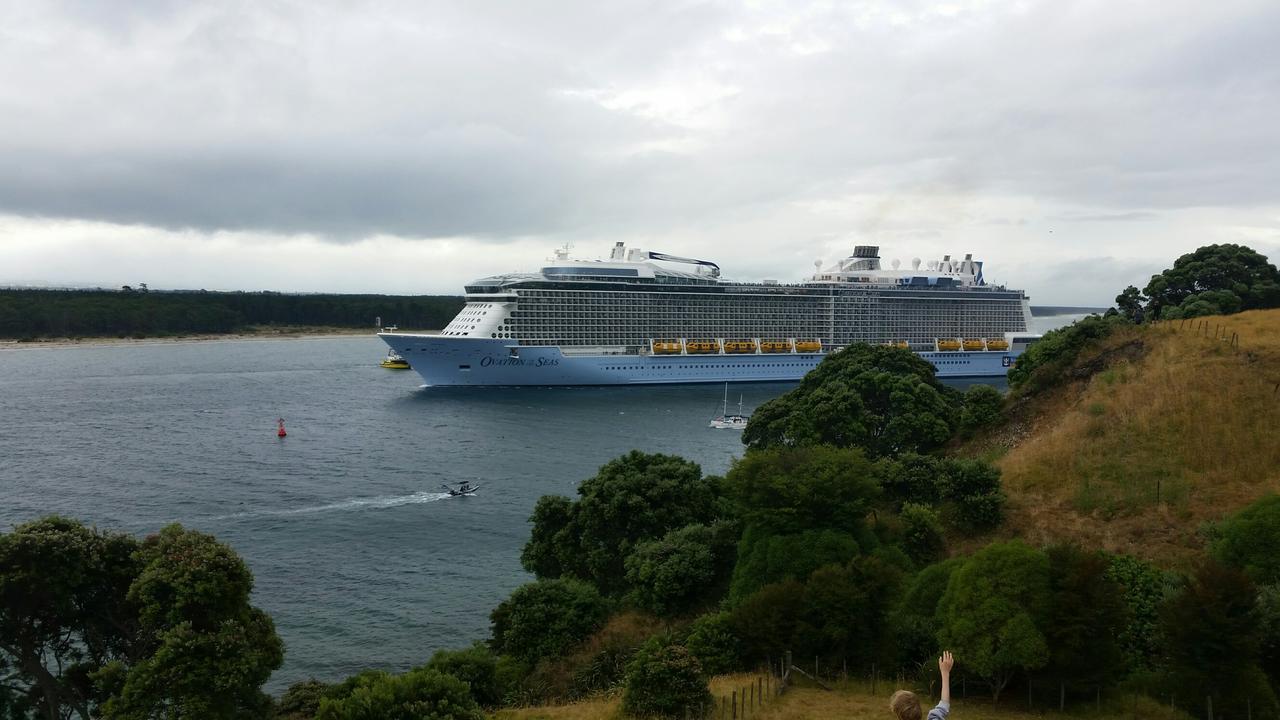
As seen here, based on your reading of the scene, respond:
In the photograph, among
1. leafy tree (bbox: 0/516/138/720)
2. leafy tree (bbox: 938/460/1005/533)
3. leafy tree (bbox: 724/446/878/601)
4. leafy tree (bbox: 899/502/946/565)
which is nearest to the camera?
leafy tree (bbox: 0/516/138/720)

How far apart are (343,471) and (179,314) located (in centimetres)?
11625

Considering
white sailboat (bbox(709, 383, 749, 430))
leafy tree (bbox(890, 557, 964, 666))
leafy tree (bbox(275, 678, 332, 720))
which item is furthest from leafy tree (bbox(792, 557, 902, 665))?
white sailboat (bbox(709, 383, 749, 430))

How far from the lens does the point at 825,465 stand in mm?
20250

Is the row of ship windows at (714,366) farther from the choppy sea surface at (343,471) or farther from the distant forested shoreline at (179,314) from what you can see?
the distant forested shoreline at (179,314)

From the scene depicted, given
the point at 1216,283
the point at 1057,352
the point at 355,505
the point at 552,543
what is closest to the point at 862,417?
the point at 1057,352

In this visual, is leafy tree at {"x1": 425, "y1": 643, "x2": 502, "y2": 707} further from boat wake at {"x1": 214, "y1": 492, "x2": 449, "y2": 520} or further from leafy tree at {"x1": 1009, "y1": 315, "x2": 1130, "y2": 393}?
leafy tree at {"x1": 1009, "y1": 315, "x2": 1130, "y2": 393}

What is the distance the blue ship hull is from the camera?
225 ft

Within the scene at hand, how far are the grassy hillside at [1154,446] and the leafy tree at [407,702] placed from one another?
1583 centimetres

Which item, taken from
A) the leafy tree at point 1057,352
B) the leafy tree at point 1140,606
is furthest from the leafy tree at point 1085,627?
the leafy tree at point 1057,352

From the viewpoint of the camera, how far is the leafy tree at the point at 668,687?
14273 mm

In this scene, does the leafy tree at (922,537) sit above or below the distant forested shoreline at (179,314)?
below

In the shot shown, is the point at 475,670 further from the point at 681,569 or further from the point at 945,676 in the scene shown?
the point at 945,676

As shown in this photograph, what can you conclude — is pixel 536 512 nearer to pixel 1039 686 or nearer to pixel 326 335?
pixel 1039 686

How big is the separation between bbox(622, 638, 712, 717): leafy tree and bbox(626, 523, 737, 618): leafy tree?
20.0ft
